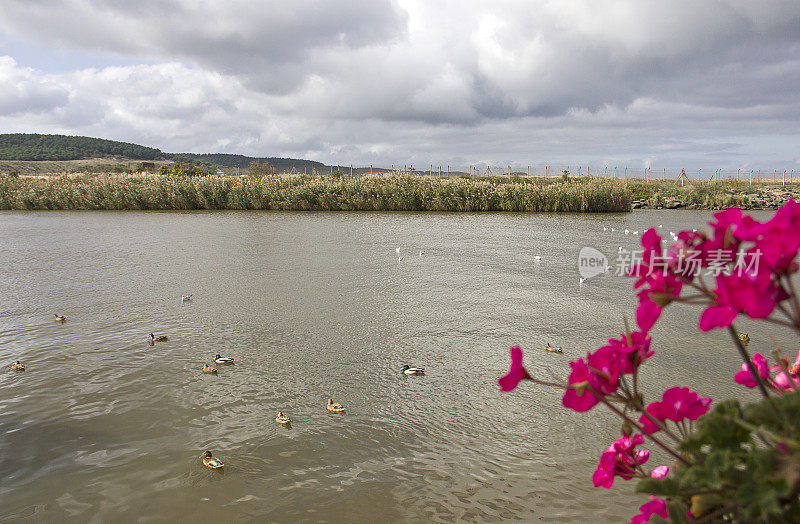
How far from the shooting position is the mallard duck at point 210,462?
3.01 m

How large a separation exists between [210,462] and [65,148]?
16063 centimetres

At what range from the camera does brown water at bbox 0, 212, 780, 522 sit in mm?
2799

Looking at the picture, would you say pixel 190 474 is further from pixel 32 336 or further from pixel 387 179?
pixel 387 179

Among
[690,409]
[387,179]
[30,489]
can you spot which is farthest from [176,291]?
[387,179]

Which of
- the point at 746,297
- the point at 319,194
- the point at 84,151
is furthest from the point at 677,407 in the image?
the point at 84,151

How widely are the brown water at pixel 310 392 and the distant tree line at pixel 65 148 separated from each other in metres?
137

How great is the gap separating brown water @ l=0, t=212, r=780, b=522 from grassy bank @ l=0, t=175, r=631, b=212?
15003 mm

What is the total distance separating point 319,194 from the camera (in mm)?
25156

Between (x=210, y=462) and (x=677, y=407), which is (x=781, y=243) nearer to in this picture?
(x=677, y=407)

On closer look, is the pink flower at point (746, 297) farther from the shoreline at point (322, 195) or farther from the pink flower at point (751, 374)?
the shoreline at point (322, 195)

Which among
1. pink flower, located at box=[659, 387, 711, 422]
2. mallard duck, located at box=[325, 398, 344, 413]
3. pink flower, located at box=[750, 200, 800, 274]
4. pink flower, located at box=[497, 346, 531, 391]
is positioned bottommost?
mallard duck, located at box=[325, 398, 344, 413]

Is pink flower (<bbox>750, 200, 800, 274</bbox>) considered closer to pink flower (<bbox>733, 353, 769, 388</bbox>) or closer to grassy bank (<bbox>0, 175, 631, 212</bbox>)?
pink flower (<bbox>733, 353, 769, 388</bbox>)

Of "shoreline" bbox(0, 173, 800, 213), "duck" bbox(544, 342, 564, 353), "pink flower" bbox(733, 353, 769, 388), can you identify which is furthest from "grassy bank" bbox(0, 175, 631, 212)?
"pink flower" bbox(733, 353, 769, 388)

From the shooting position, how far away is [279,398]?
3967 mm
